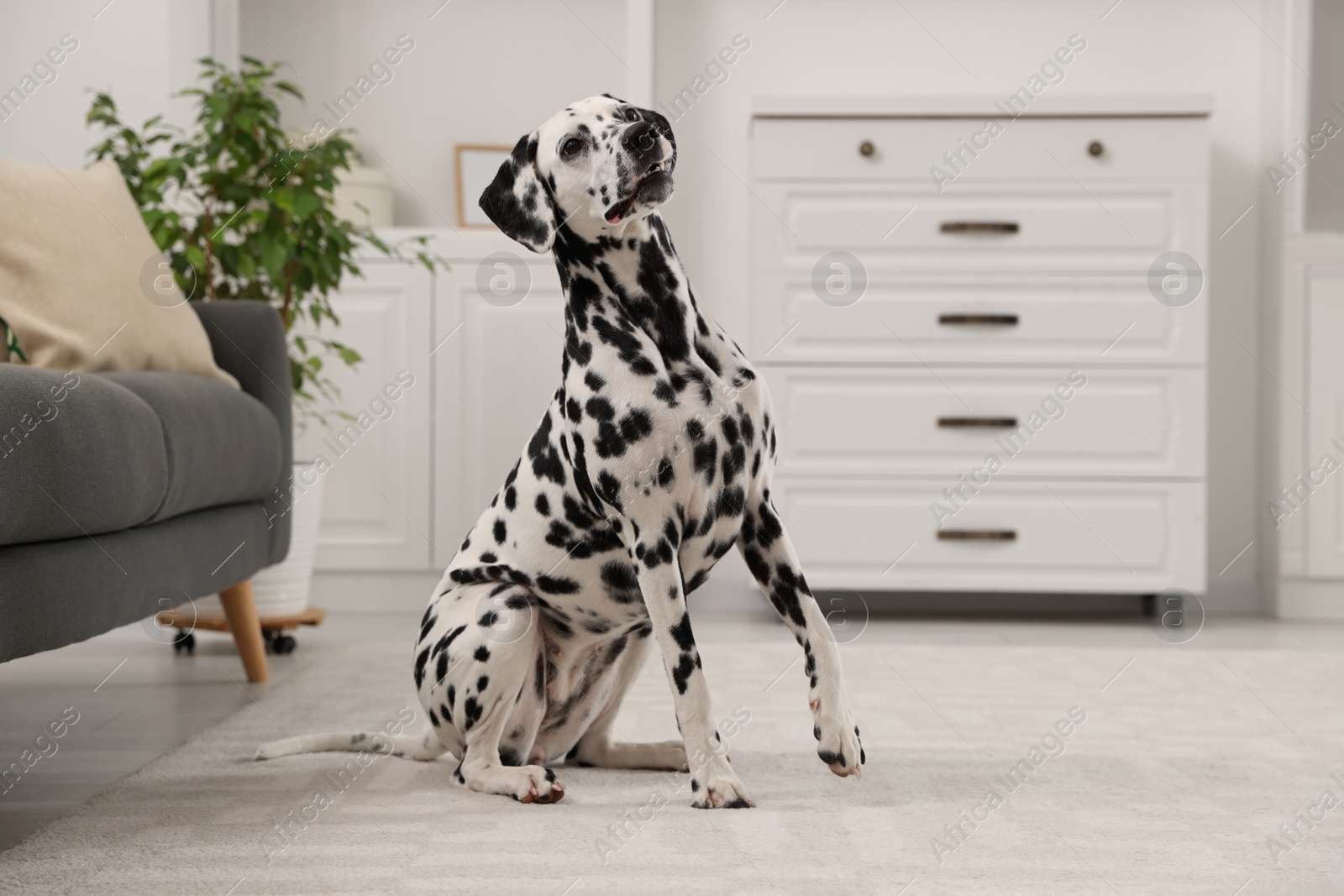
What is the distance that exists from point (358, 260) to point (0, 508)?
253cm

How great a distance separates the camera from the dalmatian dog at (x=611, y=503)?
56.7 inches

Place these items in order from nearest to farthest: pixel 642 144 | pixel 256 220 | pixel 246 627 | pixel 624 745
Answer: pixel 642 144, pixel 624 745, pixel 246 627, pixel 256 220

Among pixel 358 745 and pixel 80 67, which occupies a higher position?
pixel 80 67

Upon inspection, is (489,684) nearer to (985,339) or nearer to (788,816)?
(788,816)

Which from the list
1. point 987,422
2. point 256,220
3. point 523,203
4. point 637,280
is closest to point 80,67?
point 256,220

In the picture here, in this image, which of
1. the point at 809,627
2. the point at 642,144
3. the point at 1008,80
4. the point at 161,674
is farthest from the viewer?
the point at 1008,80

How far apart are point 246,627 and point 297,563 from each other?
498 mm

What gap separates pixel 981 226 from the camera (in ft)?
11.4

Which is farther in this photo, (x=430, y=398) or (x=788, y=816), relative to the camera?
(x=430, y=398)

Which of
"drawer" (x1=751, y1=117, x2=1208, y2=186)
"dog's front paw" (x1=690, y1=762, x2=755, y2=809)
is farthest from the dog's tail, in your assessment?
"drawer" (x1=751, y1=117, x2=1208, y2=186)

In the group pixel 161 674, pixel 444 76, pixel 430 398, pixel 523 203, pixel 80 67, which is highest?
pixel 444 76

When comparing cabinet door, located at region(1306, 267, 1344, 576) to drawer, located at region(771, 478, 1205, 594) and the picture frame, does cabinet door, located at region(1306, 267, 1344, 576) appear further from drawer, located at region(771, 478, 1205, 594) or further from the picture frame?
the picture frame

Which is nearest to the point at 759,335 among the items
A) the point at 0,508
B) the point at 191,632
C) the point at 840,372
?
the point at 840,372

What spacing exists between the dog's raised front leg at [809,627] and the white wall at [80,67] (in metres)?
2.85
